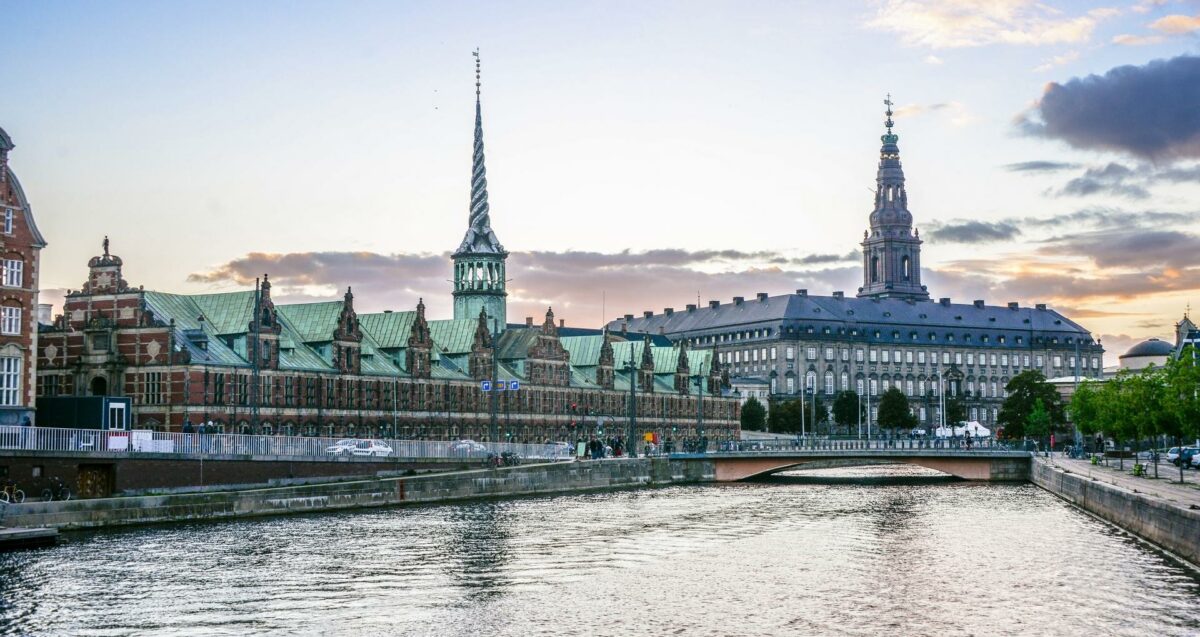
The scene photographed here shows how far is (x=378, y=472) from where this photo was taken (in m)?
94.5

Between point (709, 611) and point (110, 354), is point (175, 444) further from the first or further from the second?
point (709, 611)

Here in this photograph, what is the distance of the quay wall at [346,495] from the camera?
63803mm

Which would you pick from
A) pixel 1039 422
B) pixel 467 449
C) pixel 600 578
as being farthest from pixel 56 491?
pixel 1039 422

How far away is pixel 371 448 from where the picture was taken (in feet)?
320

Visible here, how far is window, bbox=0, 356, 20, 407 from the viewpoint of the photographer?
81.4 m

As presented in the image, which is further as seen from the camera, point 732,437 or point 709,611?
point 732,437

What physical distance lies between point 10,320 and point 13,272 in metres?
2.69

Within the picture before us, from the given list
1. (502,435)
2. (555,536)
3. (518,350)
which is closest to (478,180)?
(518,350)

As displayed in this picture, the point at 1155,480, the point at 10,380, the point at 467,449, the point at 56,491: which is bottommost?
the point at 1155,480

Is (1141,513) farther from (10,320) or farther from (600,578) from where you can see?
(10,320)

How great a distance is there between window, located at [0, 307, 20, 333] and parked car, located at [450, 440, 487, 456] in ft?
105

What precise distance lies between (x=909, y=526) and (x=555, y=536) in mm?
18937

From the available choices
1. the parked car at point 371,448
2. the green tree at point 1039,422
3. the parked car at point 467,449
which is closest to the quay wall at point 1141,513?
the parked car at point 467,449

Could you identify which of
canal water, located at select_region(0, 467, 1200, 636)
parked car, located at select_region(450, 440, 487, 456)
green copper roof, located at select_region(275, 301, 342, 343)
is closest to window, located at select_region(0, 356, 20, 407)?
canal water, located at select_region(0, 467, 1200, 636)
